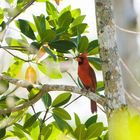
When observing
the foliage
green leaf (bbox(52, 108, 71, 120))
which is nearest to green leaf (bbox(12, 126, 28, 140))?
the foliage

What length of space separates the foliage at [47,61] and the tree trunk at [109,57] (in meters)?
0.33

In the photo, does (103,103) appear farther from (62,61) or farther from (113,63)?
(62,61)

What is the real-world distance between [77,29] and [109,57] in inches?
21.9

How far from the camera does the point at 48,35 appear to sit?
5.16 feet

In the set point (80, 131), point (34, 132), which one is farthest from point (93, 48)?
point (34, 132)

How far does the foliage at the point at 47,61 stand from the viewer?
5.38 ft

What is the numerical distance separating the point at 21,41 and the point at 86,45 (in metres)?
0.32

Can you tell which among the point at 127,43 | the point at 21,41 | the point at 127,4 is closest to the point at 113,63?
the point at 127,43

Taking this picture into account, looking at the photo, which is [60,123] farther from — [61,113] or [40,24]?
[40,24]

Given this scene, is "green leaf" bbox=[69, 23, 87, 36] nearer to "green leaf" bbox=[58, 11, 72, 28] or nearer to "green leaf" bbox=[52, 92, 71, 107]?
"green leaf" bbox=[58, 11, 72, 28]

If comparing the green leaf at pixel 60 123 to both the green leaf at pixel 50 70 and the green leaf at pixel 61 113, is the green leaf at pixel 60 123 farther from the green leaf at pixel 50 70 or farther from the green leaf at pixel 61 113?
the green leaf at pixel 50 70

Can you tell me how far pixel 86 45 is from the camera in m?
1.73

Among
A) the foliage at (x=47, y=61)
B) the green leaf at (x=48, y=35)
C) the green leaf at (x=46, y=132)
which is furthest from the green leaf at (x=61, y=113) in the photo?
the green leaf at (x=48, y=35)

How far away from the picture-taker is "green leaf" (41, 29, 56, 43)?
156 cm
